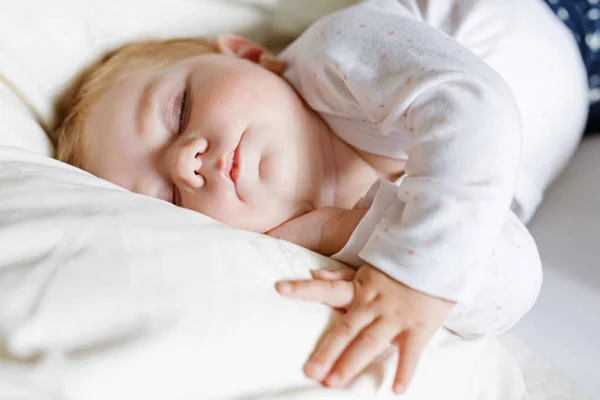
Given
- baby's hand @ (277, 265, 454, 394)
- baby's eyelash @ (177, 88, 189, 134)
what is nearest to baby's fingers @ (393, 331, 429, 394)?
baby's hand @ (277, 265, 454, 394)

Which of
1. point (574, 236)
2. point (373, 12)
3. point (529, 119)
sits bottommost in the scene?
point (574, 236)

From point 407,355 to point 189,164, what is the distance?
0.36m

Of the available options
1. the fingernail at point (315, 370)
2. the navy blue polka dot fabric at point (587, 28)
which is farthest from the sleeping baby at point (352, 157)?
the navy blue polka dot fabric at point (587, 28)

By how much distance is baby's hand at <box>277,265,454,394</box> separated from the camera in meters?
0.53

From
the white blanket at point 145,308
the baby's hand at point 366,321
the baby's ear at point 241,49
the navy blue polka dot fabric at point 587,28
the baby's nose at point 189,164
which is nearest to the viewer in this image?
the white blanket at point 145,308

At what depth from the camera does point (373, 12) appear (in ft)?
2.80

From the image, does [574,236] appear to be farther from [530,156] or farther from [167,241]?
[167,241]

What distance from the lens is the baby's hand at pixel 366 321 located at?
20.8 inches

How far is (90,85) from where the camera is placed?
2.90 feet

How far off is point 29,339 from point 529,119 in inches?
34.8

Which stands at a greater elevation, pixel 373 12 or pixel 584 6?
pixel 373 12

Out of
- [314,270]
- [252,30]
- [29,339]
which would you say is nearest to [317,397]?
[314,270]

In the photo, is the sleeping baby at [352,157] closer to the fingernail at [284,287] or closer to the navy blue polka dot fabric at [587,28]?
the fingernail at [284,287]

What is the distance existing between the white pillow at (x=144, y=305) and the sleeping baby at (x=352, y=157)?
33 mm
